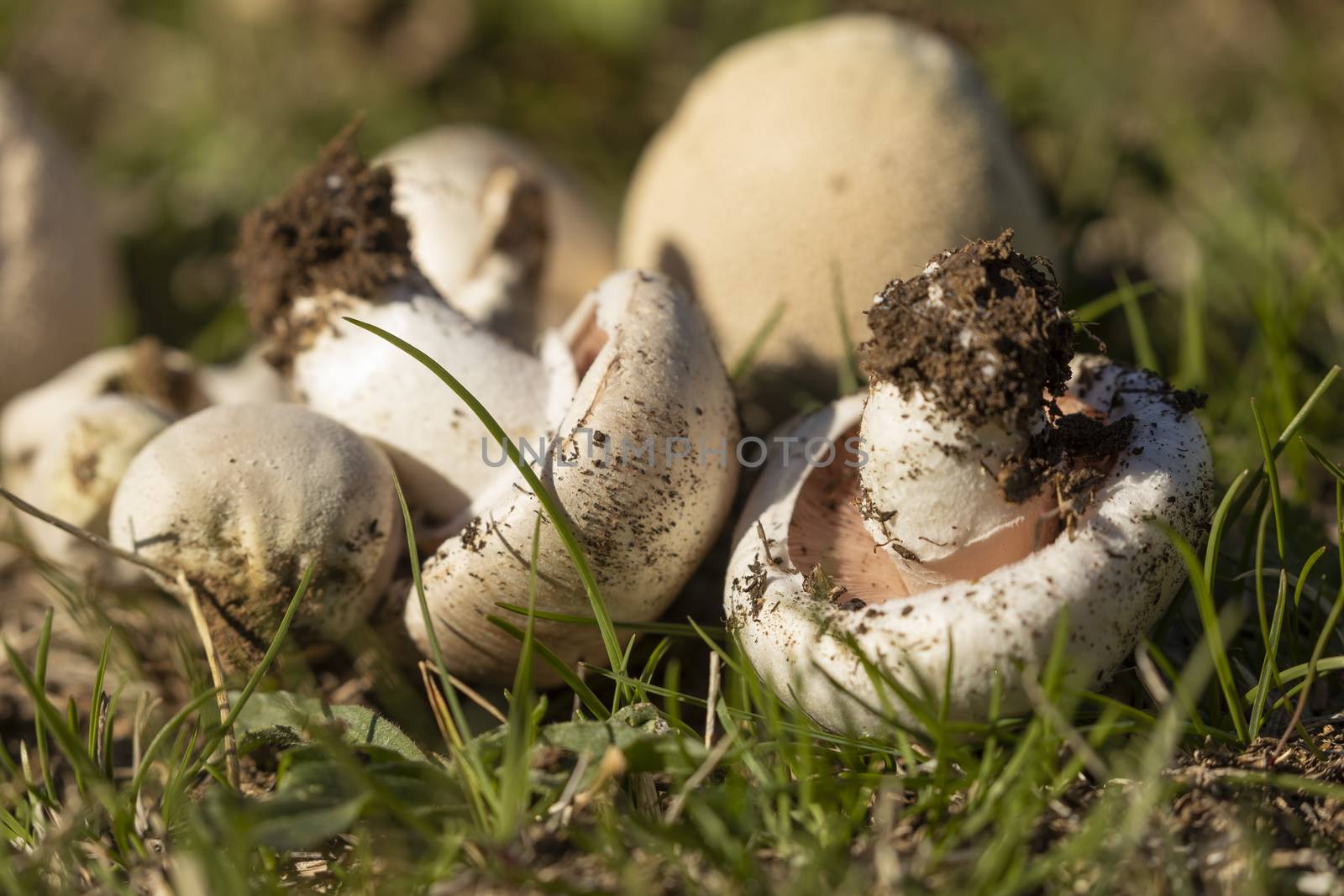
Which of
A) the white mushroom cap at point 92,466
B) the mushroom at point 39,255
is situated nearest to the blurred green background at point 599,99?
the mushroom at point 39,255

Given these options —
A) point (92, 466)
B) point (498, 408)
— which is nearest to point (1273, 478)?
point (498, 408)

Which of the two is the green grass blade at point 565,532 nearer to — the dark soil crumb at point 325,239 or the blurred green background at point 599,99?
the dark soil crumb at point 325,239

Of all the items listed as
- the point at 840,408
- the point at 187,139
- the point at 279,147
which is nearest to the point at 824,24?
the point at 840,408

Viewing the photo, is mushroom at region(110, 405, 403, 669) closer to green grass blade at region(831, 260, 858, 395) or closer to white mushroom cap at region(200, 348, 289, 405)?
white mushroom cap at region(200, 348, 289, 405)

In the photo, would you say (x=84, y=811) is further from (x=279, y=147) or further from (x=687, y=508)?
(x=279, y=147)

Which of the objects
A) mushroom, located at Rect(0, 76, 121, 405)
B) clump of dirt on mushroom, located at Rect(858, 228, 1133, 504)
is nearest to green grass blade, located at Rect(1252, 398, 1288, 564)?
clump of dirt on mushroom, located at Rect(858, 228, 1133, 504)
